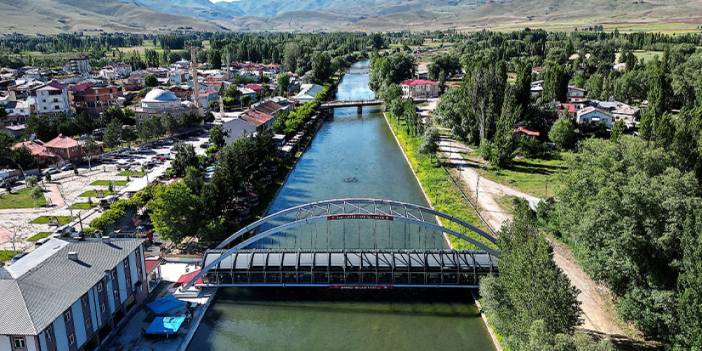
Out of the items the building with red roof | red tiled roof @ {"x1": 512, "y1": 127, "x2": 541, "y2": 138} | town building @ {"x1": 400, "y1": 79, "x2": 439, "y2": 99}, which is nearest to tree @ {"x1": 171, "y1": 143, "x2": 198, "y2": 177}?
the building with red roof

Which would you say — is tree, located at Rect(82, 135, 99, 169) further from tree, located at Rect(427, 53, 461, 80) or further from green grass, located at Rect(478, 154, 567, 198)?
tree, located at Rect(427, 53, 461, 80)

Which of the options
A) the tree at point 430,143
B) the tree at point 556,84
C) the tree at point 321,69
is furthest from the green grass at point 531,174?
the tree at point 321,69

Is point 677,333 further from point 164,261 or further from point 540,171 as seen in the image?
point 540,171

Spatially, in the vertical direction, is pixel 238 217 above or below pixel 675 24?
below

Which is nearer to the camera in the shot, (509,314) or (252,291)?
(509,314)

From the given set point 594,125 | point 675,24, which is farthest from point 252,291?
point 675,24

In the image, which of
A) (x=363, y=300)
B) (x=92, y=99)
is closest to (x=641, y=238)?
(x=363, y=300)

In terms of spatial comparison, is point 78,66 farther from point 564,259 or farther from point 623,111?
point 564,259
